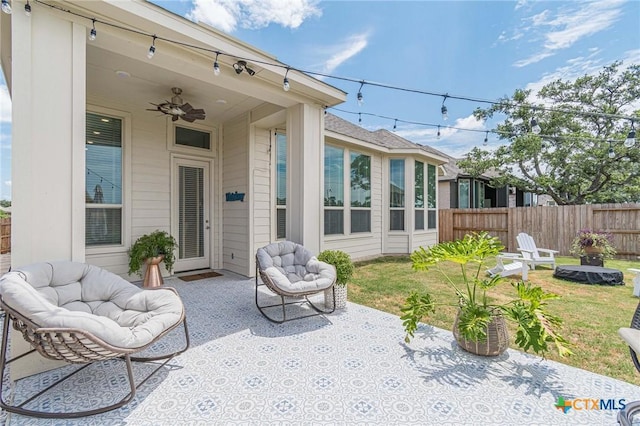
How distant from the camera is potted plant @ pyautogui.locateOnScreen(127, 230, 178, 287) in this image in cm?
459

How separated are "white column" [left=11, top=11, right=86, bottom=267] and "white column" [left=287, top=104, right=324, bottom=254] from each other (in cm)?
254

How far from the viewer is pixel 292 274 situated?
3805mm

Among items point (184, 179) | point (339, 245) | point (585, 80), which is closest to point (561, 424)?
point (339, 245)

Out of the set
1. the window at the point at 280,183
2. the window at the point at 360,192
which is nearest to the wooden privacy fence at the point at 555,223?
the window at the point at 360,192

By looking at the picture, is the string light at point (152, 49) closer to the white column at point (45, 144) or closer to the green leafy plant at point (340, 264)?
the white column at point (45, 144)

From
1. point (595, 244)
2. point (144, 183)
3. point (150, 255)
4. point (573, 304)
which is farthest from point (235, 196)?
point (595, 244)

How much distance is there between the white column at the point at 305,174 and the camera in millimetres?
4312

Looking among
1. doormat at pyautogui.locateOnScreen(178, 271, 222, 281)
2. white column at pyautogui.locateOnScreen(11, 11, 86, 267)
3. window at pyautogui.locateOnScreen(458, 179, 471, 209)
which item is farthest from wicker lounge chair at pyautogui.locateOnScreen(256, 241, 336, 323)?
window at pyautogui.locateOnScreen(458, 179, 471, 209)

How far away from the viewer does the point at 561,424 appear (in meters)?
1.72

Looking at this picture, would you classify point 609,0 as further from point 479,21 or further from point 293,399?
point 293,399

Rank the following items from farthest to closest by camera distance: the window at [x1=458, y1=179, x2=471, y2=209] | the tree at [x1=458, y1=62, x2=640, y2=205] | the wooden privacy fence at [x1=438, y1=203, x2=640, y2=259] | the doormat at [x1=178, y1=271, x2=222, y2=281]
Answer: the window at [x1=458, y1=179, x2=471, y2=209], the tree at [x1=458, y1=62, x2=640, y2=205], the wooden privacy fence at [x1=438, y1=203, x2=640, y2=259], the doormat at [x1=178, y1=271, x2=222, y2=281]

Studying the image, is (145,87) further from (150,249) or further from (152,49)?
(150,249)

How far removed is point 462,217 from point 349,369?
10.1 meters

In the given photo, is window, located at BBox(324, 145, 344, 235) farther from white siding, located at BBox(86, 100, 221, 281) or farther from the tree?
the tree
